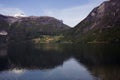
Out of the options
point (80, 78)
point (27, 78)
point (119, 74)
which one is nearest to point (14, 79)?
Result: point (27, 78)

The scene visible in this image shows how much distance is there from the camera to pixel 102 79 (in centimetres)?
8894

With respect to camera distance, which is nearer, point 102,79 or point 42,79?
point 102,79

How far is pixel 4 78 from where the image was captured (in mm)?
100875

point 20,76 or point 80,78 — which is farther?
point 20,76

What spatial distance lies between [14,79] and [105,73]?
36.3 meters

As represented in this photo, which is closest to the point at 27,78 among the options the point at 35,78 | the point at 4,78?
the point at 35,78

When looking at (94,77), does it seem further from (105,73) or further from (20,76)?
(20,76)

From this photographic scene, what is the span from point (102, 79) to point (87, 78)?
6210 mm

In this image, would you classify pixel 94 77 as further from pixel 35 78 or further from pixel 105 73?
pixel 35 78

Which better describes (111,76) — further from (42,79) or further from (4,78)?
(4,78)

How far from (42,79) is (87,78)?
17647 mm

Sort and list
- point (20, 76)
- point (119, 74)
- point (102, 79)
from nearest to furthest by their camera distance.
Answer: point (102, 79), point (119, 74), point (20, 76)

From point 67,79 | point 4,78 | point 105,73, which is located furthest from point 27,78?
point 105,73

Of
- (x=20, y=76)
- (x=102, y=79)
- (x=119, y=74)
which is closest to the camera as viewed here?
(x=102, y=79)
